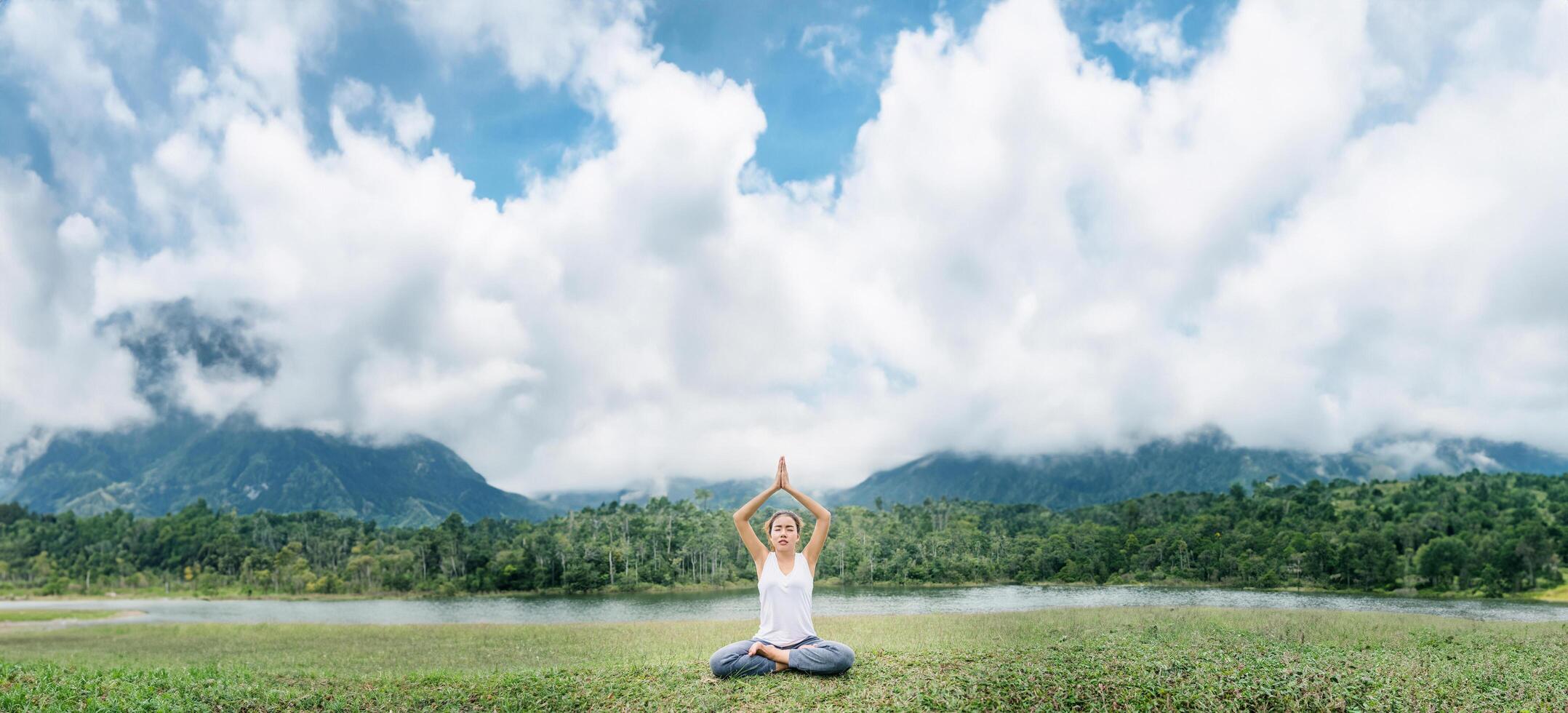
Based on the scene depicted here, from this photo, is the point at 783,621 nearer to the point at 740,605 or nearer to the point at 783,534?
the point at 783,534

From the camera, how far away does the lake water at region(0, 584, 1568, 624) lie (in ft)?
160

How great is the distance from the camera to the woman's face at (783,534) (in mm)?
10570


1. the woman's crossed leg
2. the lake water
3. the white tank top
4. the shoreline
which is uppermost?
the white tank top

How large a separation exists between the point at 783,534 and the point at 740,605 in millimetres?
51849

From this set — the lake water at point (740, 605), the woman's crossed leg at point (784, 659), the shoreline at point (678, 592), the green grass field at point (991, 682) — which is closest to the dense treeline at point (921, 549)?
the shoreline at point (678, 592)

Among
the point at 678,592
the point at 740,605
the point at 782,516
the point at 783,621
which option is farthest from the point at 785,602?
the point at 678,592

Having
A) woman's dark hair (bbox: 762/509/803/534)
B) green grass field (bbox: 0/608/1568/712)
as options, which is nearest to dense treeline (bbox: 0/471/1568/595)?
green grass field (bbox: 0/608/1568/712)

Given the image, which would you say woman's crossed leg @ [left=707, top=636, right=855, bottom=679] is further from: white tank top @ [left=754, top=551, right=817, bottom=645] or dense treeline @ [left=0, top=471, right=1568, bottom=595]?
dense treeline @ [left=0, top=471, right=1568, bottom=595]

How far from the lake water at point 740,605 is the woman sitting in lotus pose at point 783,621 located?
33.3 m

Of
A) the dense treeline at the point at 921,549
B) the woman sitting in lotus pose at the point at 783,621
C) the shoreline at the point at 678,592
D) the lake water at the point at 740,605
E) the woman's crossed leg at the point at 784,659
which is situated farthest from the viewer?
the dense treeline at the point at 921,549

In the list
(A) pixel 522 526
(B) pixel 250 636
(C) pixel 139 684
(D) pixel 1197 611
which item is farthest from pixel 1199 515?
(C) pixel 139 684

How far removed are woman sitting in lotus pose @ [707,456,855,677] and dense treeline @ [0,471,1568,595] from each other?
8872 centimetres

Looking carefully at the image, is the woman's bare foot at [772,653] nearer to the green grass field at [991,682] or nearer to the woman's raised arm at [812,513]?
the green grass field at [991,682]

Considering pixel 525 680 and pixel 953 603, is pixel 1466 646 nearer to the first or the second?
pixel 525 680
